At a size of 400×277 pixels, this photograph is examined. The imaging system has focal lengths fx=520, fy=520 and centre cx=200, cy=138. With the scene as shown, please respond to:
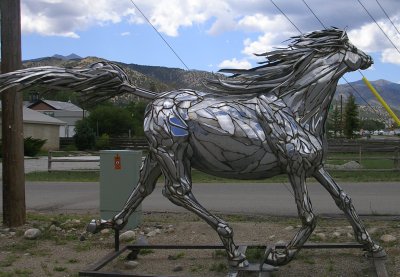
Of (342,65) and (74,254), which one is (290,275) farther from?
(74,254)

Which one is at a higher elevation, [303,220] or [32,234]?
[303,220]

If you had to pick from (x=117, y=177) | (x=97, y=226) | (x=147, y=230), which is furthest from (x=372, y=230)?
(x=97, y=226)

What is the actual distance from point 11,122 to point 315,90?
496 cm

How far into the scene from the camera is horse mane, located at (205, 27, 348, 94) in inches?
181

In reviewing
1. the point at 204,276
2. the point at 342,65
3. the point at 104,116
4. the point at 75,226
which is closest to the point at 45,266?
the point at 204,276

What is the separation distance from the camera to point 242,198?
11.5m

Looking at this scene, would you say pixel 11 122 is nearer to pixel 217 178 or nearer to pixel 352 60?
pixel 352 60

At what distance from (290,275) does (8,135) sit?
4761 millimetres

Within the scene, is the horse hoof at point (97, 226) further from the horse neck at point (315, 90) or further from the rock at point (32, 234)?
the rock at point (32, 234)

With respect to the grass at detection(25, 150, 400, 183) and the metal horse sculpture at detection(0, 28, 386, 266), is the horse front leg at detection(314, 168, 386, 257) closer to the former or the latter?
the metal horse sculpture at detection(0, 28, 386, 266)

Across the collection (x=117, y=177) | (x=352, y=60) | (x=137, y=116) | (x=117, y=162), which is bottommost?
(x=117, y=177)

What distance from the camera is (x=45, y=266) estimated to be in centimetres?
564

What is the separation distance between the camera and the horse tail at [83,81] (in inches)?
184

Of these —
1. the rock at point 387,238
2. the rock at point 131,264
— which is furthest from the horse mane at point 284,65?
the rock at point 387,238
